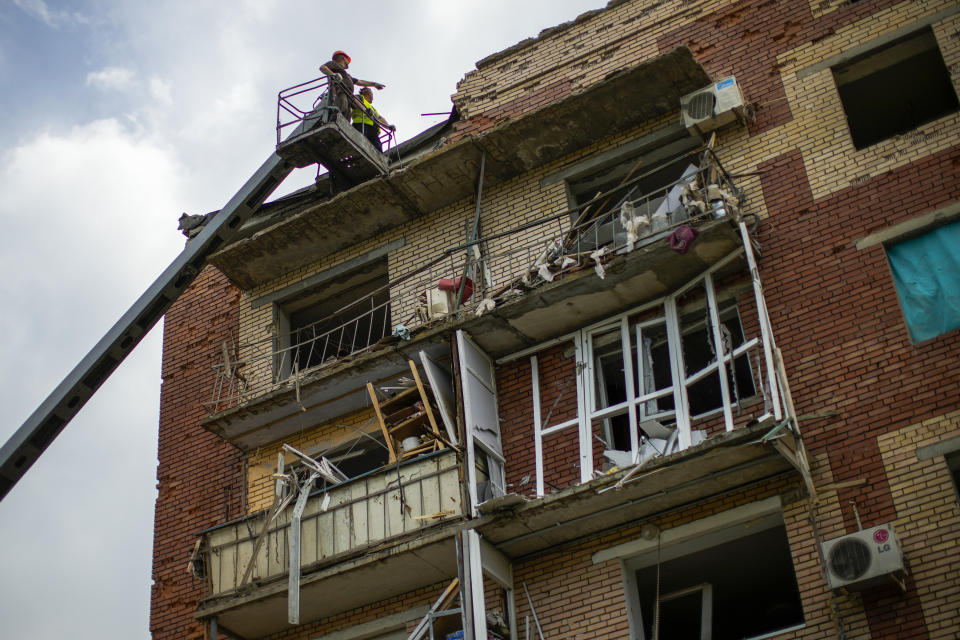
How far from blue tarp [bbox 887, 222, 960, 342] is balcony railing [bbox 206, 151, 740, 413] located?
1.98m

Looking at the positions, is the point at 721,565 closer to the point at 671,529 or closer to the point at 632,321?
the point at 671,529

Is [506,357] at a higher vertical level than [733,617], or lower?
higher

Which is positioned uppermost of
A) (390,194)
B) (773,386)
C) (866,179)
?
(390,194)

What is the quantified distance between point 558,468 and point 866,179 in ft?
16.3

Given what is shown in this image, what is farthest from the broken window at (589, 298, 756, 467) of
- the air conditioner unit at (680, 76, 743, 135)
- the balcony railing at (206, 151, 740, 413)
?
the air conditioner unit at (680, 76, 743, 135)

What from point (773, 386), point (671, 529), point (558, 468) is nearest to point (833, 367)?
point (773, 386)

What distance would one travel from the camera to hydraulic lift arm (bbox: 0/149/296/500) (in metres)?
14.2

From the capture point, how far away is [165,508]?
54.4 feet

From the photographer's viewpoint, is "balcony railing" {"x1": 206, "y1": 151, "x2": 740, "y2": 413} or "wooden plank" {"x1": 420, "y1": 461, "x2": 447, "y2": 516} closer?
"wooden plank" {"x1": 420, "y1": 461, "x2": 447, "y2": 516}

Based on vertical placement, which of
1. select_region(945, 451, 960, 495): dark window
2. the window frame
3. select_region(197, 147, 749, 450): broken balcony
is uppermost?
select_region(197, 147, 749, 450): broken balcony

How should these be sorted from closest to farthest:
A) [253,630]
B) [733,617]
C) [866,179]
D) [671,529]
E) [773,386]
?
1. [773,386]
2. [671,529]
3. [866,179]
4. [253,630]
5. [733,617]

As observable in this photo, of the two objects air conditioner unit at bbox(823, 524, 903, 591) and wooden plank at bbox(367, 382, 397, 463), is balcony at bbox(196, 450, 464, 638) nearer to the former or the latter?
wooden plank at bbox(367, 382, 397, 463)

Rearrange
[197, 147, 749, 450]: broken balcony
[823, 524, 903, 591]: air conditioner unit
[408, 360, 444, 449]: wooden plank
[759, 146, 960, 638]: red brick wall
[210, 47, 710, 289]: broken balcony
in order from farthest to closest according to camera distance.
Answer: [210, 47, 710, 289]: broken balcony → [408, 360, 444, 449]: wooden plank → [197, 147, 749, 450]: broken balcony → [759, 146, 960, 638]: red brick wall → [823, 524, 903, 591]: air conditioner unit

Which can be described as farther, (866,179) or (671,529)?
(866,179)
